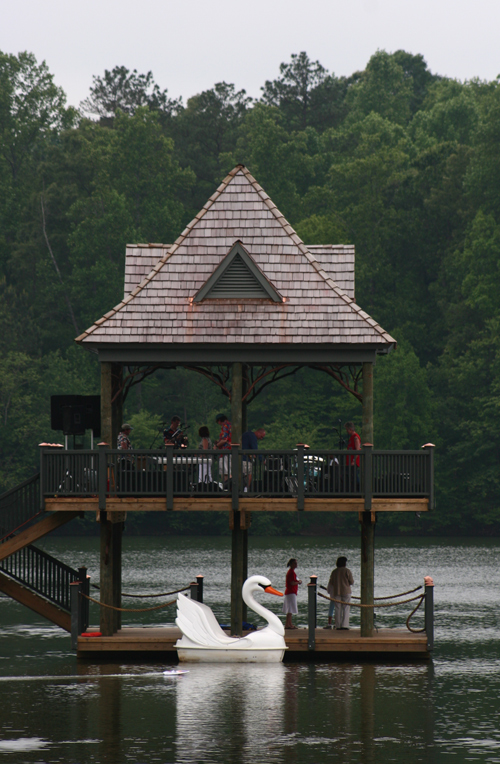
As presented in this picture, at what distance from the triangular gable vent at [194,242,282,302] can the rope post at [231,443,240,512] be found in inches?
131

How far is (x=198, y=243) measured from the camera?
2672cm

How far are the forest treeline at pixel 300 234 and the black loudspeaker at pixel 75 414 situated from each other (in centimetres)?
4669

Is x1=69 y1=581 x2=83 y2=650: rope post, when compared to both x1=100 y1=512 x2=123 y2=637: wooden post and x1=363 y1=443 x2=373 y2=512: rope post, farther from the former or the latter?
x1=363 y1=443 x2=373 y2=512: rope post

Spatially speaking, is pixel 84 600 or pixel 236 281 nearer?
pixel 236 281

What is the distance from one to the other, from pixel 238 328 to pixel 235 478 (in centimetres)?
312

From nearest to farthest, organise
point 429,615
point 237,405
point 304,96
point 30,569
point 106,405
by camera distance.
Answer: point 429,615 < point 237,405 < point 106,405 < point 30,569 < point 304,96

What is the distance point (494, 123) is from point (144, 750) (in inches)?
2562

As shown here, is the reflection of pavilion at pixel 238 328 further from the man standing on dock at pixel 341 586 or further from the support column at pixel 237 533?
the man standing on dock at pixel 341 586

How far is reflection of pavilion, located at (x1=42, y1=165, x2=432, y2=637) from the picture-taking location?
25.0 m

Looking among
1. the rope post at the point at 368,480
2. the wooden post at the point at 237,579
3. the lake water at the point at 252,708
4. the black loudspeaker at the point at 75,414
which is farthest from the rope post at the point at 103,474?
the rope post at the point at 368,480

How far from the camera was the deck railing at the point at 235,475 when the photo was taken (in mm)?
24641

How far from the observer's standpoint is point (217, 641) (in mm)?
24719

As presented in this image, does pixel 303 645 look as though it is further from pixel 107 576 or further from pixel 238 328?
pixel 238 328

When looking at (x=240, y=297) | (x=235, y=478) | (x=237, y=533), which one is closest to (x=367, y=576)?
(x=237, y=533)
